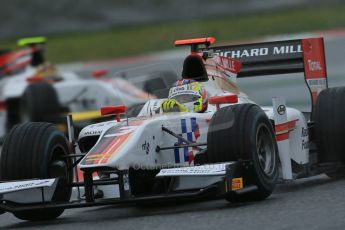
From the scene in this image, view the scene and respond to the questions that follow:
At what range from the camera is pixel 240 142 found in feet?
25.8

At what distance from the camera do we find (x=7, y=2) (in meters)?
24.2

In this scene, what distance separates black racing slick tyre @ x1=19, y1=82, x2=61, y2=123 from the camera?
16062 mm

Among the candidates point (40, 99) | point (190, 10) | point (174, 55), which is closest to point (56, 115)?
point (40, 99)

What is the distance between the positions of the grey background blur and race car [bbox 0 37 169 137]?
560 cm

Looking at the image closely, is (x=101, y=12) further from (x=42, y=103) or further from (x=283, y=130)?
(x=283, y=130)

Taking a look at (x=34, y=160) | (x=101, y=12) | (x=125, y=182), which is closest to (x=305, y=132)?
(x=125, y=182)

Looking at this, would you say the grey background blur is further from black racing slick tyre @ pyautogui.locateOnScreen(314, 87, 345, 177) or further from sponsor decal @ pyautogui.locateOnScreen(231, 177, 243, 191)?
sponsor decal @ pyautogui.locateOnScreen(231, 177, 243, 191)

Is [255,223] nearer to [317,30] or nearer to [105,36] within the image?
[317,30]

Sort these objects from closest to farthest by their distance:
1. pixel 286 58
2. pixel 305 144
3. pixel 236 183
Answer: pixel 236 183 → pixel 305 144 → pixel 286 58

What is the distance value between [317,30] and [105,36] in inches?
227

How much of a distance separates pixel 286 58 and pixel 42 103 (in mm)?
6513

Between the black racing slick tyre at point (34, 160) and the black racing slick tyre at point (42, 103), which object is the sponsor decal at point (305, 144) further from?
the black racing slick tyre at point (42, 103)

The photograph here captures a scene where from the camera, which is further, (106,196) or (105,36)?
(105,36)

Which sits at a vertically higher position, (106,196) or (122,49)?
(122,49)
